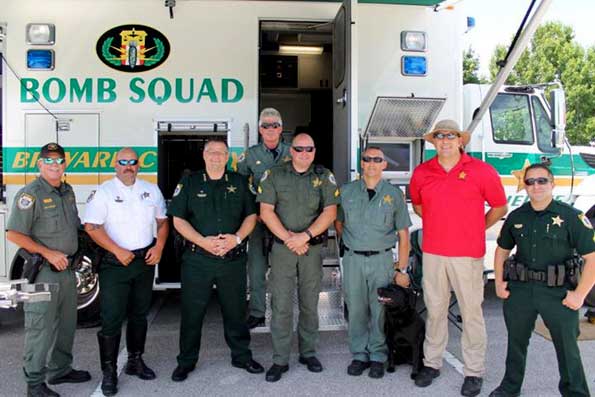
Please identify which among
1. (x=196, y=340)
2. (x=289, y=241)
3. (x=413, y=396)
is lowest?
(x=413, y=396)

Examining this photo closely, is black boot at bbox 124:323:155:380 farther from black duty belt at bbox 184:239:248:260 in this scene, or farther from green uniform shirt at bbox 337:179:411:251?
green uniform shirt at bbox 337:179:411:251

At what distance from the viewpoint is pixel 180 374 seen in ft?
12.1

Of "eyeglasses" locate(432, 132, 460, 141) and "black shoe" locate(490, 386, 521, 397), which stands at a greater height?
"eyeglasses" locate(432, 132, 460, 141)

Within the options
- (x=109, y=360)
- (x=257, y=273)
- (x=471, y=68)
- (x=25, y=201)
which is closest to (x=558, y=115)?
(x=257, y=273)

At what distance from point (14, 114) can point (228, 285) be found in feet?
8.12

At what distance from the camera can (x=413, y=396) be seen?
346 centimetres

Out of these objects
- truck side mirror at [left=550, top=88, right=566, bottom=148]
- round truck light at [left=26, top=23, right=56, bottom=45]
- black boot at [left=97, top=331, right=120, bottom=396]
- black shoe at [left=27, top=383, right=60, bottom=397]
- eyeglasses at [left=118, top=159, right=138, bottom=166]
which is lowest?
black shoe at [left=27, top=383, right=60, bottom=397]

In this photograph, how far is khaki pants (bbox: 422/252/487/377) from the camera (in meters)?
3.48

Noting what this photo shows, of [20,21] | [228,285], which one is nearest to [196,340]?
[228,285]

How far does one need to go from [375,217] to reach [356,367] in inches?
42.6

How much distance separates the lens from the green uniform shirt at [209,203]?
3584mm

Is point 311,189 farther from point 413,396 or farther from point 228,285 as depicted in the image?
point 413,396

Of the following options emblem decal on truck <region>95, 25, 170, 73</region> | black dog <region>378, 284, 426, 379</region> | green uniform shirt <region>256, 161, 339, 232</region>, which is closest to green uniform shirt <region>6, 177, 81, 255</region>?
green uniform shirt <region>256, 161, 339, 232</region>

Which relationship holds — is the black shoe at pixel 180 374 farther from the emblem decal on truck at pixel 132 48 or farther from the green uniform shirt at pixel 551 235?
the emblem decal on truck at pixel 132 48
